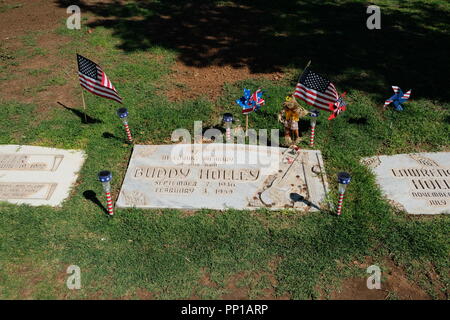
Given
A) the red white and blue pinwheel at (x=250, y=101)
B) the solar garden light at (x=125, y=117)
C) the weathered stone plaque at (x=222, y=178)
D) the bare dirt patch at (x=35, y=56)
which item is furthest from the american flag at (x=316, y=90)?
the bare dirt patch at (x=35, y=56)

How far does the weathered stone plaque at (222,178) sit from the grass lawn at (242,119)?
33 cm

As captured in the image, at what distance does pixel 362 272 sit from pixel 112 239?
5272mm

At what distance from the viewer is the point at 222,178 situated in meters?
10.7

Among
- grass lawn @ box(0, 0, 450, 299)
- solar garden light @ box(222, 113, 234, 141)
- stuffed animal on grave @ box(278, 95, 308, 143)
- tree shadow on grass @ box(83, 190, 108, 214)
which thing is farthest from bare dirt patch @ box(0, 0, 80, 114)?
stuffed animal on grave @ box(278, 95, 308, 143)

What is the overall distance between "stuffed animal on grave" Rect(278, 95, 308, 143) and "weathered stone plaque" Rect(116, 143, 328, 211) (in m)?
0.59

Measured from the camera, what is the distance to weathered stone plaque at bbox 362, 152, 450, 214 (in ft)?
32.9

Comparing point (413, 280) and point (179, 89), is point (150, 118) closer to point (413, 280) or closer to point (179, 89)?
point (179, 89)

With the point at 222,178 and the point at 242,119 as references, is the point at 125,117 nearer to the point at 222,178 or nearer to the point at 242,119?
the point at 222,178

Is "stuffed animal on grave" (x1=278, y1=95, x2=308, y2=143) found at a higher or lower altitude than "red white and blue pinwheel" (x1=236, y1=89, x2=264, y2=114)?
lower

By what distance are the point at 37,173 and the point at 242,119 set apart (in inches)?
227

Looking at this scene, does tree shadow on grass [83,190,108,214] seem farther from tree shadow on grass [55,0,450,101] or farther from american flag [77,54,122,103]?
tree shadow on grass [55,0,450,101]

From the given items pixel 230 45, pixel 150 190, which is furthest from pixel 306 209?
pixel 230 45

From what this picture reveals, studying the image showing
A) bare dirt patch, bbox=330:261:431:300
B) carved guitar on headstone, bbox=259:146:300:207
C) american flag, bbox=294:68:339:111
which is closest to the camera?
bare dirt patch, bbox=330:261:431:300
